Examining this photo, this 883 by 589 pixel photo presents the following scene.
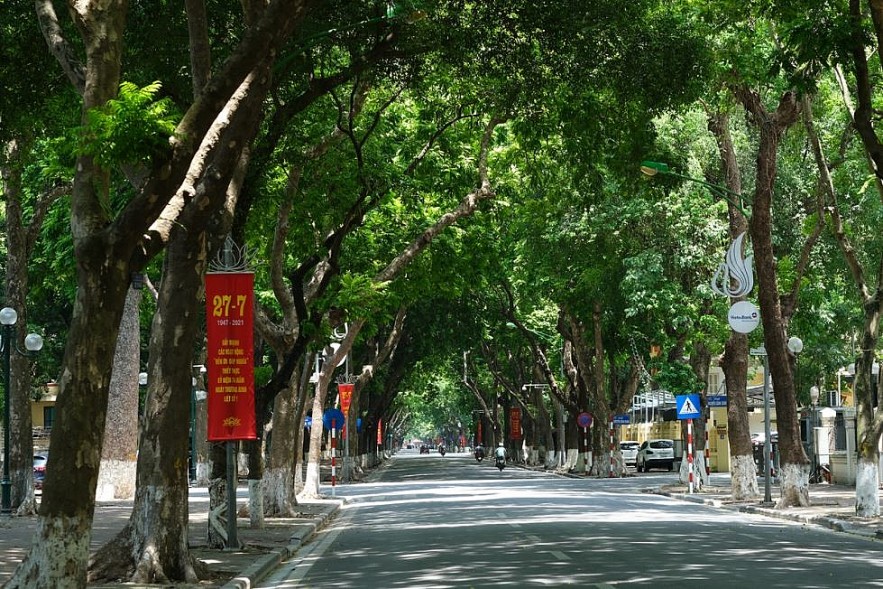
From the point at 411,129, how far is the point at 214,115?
19.1 m

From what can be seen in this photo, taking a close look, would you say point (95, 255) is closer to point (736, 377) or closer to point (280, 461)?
point (280, 461)

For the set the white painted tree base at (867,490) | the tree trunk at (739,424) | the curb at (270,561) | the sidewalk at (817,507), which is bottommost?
the curb at (270,561)

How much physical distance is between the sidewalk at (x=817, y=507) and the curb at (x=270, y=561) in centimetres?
898

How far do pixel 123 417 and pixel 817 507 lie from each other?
19294 mm

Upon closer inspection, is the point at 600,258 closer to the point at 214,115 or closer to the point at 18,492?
the point at 18,492

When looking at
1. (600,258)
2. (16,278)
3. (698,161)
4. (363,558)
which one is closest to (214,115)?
(363,558)

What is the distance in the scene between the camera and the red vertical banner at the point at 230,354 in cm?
1830

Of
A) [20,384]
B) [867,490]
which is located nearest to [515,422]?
[20,384]

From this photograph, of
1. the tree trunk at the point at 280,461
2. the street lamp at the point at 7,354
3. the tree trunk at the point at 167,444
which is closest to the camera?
the tree trunk at the point at 167,444

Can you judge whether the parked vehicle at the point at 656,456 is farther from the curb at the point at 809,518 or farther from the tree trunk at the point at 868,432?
the tree trunk at the point at 868,432

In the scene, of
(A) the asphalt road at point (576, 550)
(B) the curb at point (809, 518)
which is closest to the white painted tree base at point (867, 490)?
(B) the curb at point (809, 518)

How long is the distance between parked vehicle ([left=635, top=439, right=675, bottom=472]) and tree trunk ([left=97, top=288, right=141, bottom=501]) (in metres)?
34.8

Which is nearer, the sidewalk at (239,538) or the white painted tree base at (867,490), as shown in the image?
the sidewalk at (239,538)

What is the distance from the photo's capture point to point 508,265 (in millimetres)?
49750
